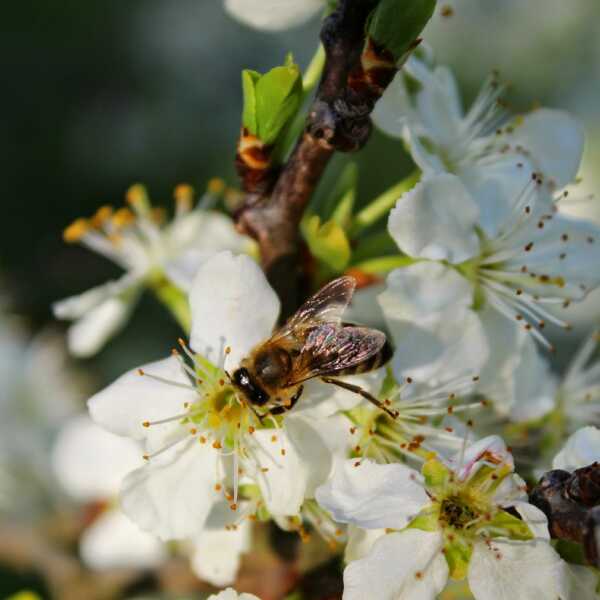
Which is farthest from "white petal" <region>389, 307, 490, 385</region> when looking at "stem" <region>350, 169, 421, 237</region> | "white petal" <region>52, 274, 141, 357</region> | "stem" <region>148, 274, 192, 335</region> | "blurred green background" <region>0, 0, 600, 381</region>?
"blurred green background" <region>0, 0, 600, 381</region>

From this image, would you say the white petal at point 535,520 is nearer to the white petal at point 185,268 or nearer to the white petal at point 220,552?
the white petal at point 220,552

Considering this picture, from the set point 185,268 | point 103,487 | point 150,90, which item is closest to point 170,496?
point 185,268

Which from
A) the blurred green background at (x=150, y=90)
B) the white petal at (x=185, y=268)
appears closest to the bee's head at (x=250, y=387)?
the white petal at (x=185, y=268)

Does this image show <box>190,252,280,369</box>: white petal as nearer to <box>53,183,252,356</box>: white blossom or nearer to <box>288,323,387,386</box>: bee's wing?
<box>288,323,387,386</box>: bee's wing

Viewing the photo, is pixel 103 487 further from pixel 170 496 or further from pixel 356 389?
pixel 356 389

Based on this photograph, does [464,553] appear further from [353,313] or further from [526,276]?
[353,313]

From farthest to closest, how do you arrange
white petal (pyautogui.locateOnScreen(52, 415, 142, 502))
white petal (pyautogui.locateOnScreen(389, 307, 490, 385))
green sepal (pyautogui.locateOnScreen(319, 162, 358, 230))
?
1. white petal (pyautogui.locateOnScreen(52, 415, 142, 502))
2. green sepal (pyautogui.locateOnScreen(319, 162, 358, 230))
3. white petal (pyautogui.locateOnScreen(389, 307, 490, 385))
